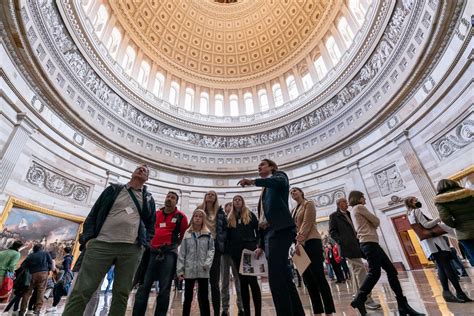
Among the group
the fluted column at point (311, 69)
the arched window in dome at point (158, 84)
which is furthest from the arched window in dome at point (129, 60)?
the fluted column at point (311, 69)

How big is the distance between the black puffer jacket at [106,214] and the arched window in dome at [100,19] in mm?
18526

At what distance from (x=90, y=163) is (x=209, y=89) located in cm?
1426

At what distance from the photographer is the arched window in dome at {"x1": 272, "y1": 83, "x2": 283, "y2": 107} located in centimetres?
2167

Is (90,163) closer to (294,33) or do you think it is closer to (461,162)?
(461,162)

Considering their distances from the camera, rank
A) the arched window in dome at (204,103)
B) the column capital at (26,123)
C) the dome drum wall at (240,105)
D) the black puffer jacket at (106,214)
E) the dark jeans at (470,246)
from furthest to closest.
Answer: the arched window in dome at (204,103) → the dome drum wall at (240,105) → the column capital at (26,123) → the dark jeans at (470,246) → the black puffer jacket at (106,214)

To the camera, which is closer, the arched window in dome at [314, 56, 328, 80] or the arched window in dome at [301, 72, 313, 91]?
the arched window in dome at [314, 56, 328, 80]

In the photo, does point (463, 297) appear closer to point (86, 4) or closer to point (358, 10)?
point (358, 10)

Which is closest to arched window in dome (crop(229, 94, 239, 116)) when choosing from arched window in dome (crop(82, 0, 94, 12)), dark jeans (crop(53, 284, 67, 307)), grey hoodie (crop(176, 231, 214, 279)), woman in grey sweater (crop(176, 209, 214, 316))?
arched window in dome (crop(82, 0, 94, 12))

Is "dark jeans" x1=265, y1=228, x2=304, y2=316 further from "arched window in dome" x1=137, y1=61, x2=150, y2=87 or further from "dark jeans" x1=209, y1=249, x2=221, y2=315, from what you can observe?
"arched window in dome" x1=137, y1=61, x2=150, y2=87

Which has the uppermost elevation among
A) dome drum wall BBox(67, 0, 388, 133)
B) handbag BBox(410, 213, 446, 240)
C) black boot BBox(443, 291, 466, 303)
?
dome drum wall BBox(67, 0, 388, 133)

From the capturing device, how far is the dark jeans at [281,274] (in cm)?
229

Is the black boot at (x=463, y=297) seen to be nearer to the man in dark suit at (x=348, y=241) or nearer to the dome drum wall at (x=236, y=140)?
the man in dark suit at (x=348, y=241)

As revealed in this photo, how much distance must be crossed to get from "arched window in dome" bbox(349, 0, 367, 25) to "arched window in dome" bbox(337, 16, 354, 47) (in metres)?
0.85

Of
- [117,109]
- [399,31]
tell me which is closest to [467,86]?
[399,31]
